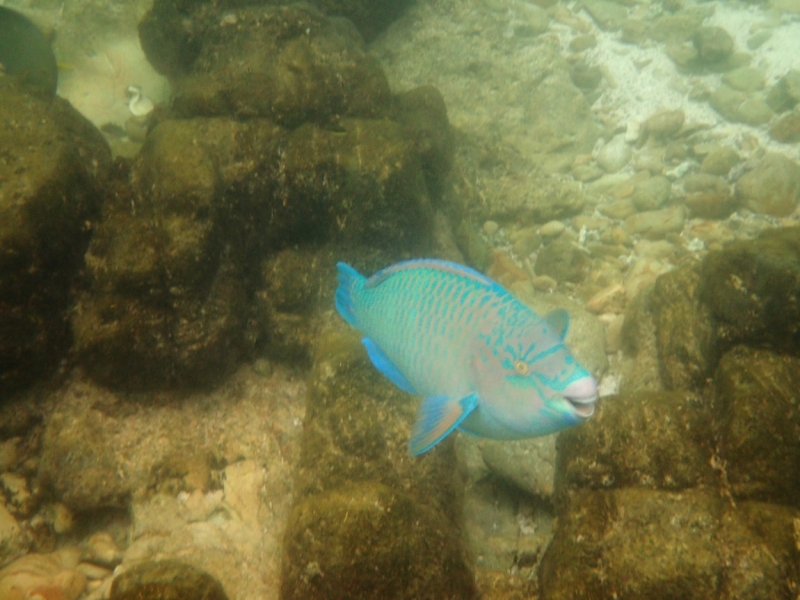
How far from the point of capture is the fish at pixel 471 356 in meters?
1.68

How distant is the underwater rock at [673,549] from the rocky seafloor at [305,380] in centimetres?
A: 1

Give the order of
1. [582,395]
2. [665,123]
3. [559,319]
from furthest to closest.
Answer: [665,123] < [559,319] < [582,395]

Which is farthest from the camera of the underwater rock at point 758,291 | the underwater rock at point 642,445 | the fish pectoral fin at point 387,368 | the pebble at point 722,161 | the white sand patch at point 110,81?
the pebble at point 722,161

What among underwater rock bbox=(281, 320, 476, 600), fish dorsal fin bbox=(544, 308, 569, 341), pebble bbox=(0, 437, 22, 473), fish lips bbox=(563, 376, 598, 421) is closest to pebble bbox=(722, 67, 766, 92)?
underwater rock bbox=(281, 320, 476, 600)

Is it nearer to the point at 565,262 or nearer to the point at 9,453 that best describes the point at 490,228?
the point at 565,262

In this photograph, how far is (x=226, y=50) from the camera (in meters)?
4.91

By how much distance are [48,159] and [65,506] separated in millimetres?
2635

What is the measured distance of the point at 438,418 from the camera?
183 cm

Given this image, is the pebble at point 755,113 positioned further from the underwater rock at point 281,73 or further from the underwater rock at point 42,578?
the underwater rock at point 42,578

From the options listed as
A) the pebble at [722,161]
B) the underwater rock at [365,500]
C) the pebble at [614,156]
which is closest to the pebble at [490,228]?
the pebble at [614,156]

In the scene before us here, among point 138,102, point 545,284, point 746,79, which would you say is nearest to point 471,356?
point 545,284

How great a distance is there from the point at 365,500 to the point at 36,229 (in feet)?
9.65

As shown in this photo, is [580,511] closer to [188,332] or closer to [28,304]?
[188,332]

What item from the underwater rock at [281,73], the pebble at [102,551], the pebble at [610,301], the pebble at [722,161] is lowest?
the pebble at [102,551]
